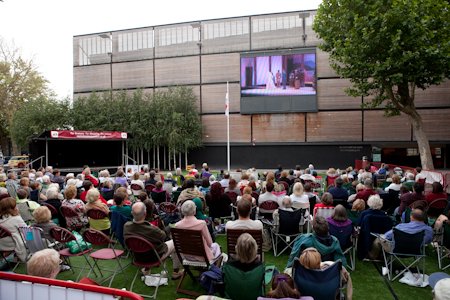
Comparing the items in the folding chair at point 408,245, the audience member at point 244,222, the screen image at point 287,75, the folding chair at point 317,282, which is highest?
the screen image at point 287,75

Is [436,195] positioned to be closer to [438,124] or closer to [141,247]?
[141,247]

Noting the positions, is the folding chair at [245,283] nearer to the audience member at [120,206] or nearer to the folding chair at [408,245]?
the folding chair at [408,245]

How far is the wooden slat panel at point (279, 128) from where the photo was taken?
2612cm

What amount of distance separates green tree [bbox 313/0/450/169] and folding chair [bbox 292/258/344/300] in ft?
48.1

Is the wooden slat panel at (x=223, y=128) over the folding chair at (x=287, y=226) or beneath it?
over

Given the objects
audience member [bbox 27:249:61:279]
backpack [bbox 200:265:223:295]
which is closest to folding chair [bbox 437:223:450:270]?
backpack [bbox 200:265:223:295]

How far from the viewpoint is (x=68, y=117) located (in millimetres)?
27938

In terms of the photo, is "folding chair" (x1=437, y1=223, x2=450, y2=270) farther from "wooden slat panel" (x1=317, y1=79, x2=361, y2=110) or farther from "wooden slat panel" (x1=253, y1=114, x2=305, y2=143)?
"wooden slat panel" (x1=317, y1=79, x2=361, y2=110)

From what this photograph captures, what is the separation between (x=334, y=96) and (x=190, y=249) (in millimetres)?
23693

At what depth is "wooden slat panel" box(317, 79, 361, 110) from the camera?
25484mm

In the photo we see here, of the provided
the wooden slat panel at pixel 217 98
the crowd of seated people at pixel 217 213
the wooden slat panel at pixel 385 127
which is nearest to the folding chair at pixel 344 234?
the crowd of seated people at pixel 217 213

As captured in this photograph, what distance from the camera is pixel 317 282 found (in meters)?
3.17

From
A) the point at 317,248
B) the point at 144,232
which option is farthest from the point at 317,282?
the point at 144,232

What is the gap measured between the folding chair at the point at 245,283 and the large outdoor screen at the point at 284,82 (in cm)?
2349
